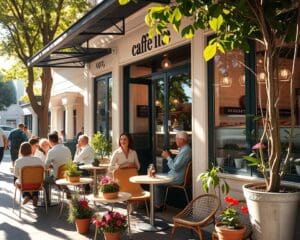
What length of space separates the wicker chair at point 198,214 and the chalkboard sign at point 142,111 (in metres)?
4.31

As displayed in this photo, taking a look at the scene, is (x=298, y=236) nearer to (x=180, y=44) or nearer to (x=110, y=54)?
(x=180, y=44)

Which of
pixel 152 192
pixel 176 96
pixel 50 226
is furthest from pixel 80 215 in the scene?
pixel 176 96

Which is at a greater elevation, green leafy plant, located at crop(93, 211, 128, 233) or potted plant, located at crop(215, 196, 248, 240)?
potted plant, located at crop(215, 196, 248, 240)

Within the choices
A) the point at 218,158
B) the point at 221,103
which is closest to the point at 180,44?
the point at 221,103

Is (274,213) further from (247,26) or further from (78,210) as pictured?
(78,210)

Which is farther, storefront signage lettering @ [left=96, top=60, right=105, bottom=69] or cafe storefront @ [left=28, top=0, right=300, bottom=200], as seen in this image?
storefront signage lettering @ [left=96, top=60, right=105, bottom=69]

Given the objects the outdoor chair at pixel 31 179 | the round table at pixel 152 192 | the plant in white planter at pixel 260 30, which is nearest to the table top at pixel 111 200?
the round table at pixel 152 192

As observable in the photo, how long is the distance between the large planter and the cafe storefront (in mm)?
921

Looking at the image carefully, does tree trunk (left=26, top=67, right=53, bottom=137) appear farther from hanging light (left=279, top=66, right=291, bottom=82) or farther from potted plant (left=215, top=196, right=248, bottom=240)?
potted plant (left=215, top=196, right=248, bottom=240)

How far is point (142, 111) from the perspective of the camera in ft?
33.3

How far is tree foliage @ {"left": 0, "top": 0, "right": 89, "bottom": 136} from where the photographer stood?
1324cm

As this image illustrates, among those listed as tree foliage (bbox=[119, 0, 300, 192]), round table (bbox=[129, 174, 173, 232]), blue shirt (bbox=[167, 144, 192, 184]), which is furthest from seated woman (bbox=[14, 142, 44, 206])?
tree foliage (bbox=[119, 0, 300, 192])

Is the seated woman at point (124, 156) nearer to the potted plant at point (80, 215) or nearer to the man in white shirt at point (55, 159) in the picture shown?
the man in white shirt at point (55, 159)

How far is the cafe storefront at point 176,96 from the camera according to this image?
6.09 meters
